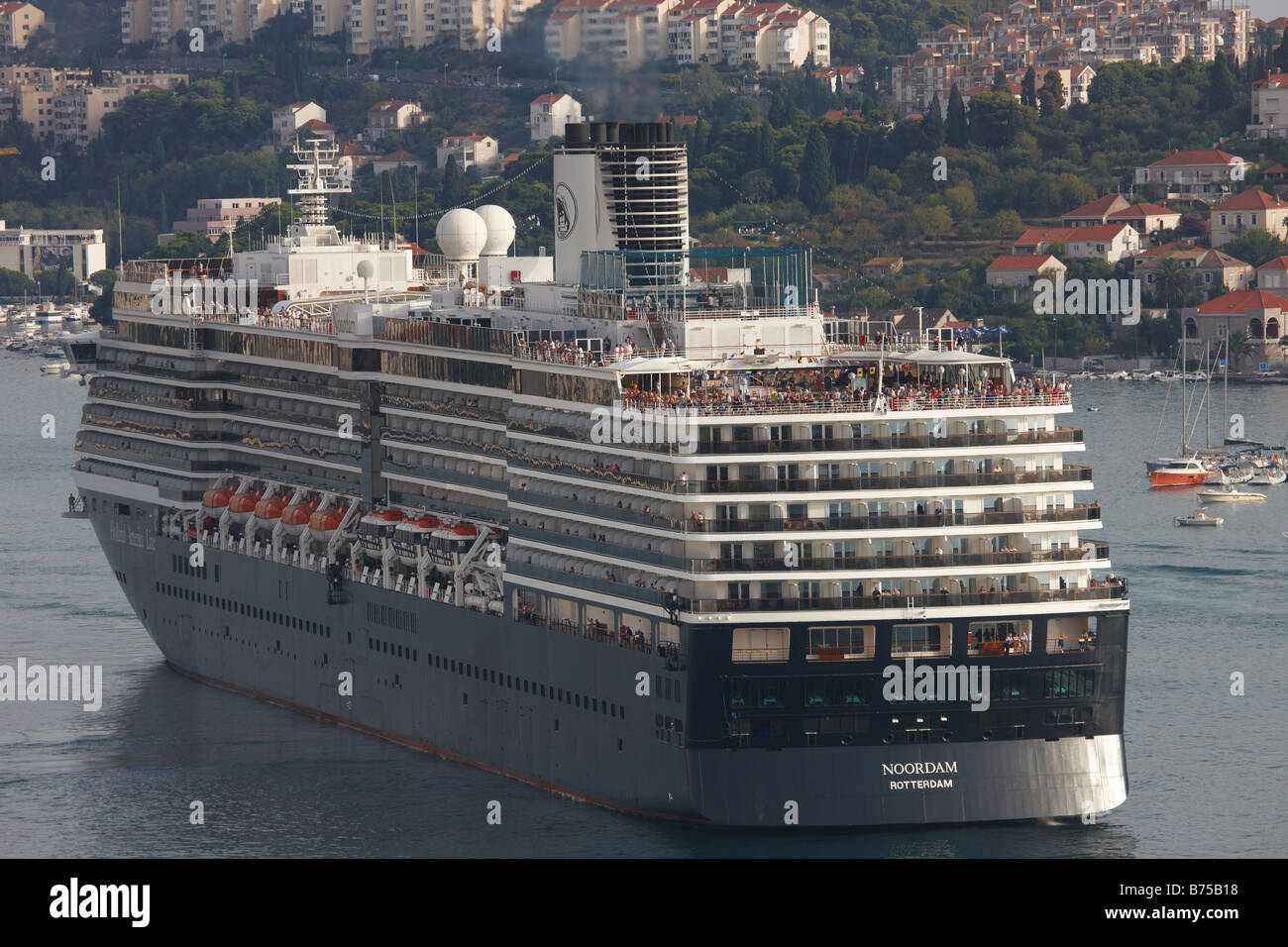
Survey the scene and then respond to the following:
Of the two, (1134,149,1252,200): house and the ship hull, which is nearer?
the ship hull

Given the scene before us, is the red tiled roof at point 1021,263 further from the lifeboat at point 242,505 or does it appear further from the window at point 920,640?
the window at point 920,640

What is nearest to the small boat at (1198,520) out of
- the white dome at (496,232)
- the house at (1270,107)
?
the white dome at (496,232)

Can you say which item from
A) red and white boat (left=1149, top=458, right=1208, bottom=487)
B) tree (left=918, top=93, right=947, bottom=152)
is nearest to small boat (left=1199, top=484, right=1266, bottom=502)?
red and white boat (left=1149, top=458, right=1208, bottom=487)

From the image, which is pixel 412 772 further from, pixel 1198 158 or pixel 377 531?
pixel 1198 158

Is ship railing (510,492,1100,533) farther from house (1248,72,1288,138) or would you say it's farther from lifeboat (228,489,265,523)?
house (1248,72,1288,138)

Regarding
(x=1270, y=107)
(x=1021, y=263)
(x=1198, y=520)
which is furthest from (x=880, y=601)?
(x=1270, y=107)

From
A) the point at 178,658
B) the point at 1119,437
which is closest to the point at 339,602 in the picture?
the point at 178,658
